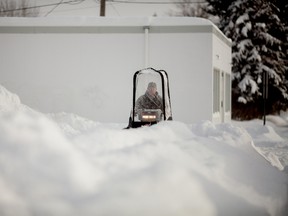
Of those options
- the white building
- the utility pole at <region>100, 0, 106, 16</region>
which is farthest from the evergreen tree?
the white building

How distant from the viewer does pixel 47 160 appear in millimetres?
4723

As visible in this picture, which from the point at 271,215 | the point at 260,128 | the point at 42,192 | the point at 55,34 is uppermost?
the point at 55,34

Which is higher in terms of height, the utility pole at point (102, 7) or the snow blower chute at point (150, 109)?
the utility pole at point (102, 7)

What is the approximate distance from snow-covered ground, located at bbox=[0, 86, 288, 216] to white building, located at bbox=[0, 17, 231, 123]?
14227 millimetres

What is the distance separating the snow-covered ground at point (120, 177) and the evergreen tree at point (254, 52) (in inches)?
975

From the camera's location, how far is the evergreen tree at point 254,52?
30.1 m

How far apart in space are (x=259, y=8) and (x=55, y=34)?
14.3 metres

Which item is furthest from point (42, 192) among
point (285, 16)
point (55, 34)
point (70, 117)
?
point (285, 16)

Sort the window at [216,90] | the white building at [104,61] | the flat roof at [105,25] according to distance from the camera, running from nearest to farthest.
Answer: the flat roof at [105,25] < the white building at [104,61] < the window at [216,90]

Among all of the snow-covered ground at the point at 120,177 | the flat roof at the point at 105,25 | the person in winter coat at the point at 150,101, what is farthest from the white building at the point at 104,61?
the snow-covered ground at the point at 120,177

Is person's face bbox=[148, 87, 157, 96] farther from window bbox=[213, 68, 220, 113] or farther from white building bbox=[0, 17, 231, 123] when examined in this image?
window bbox=[213, 68, 220, 113]

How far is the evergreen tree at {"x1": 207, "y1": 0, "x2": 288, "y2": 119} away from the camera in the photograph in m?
30.1

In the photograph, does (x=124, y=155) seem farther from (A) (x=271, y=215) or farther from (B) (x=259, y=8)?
(B) (x=259, y=8)

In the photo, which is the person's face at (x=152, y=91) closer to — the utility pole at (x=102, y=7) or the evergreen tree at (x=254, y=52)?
the utility pole at (x=102, y=7)
